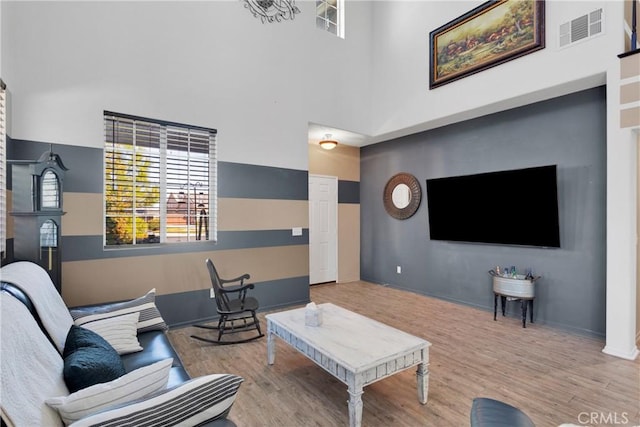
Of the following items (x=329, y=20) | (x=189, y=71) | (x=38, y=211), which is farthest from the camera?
(x=329, y=20)

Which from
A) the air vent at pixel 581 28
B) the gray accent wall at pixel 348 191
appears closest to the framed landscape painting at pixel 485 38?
the air vent at pixel 581 28

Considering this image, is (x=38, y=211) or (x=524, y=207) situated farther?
(x=524, y=207)

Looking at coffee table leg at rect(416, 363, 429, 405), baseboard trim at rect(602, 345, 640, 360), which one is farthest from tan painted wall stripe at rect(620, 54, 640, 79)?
coffee table leg at rect(416, 363, 429, 405)

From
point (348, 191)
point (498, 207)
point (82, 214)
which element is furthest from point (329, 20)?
point (82, 214)

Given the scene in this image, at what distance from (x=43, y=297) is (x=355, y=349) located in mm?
1982

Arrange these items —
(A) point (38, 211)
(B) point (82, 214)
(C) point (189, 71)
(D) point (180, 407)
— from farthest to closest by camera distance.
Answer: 1. (C) point (189, 71)
2. (B) point (82, 214)
3. (A) point (38, 211)
4. (D) point (180, 407)

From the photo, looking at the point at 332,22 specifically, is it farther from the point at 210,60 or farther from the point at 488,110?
the point at 488,110

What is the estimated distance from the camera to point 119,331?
87.9 inches

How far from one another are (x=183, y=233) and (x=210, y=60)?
220cm

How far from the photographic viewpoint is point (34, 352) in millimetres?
1294

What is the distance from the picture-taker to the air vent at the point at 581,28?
3.13 m

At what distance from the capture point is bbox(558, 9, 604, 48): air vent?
10.3 feet

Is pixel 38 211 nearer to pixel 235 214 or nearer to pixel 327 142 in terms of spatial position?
pixel 235 214

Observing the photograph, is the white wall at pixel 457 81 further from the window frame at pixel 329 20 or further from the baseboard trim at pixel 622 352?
the baseboard trim at pixel 622 352
